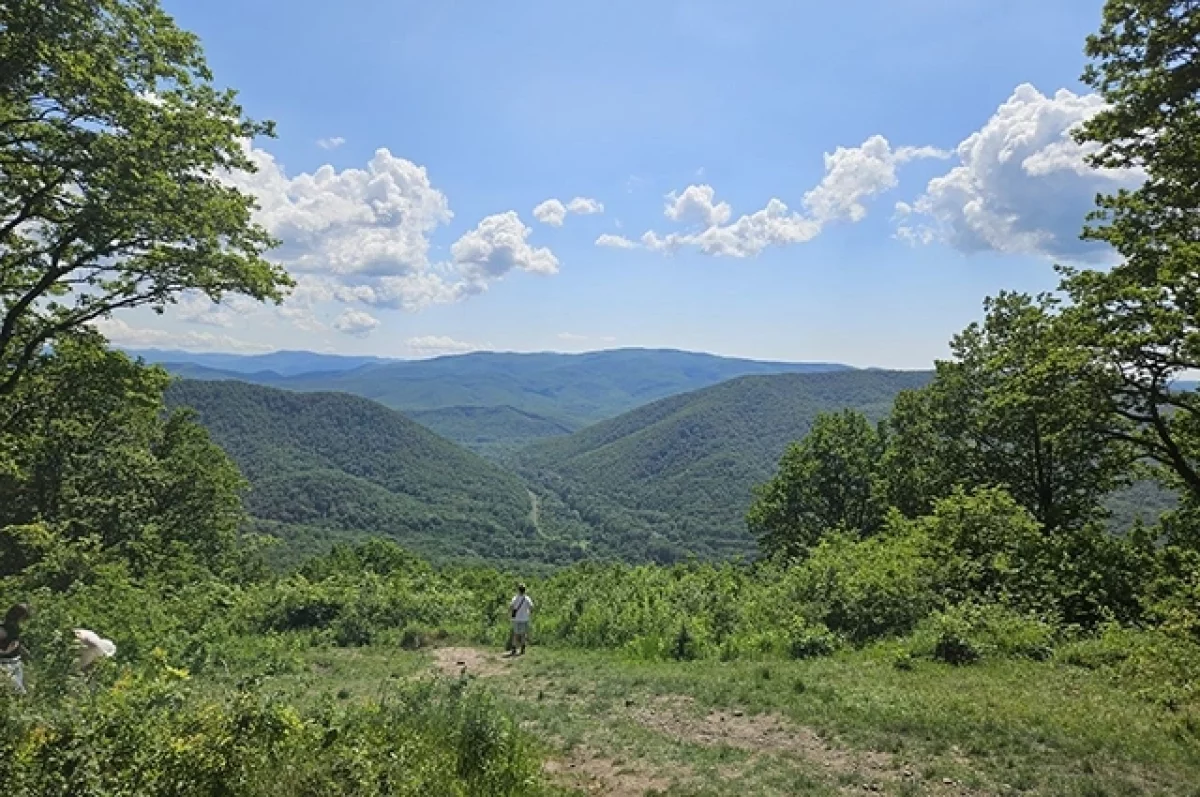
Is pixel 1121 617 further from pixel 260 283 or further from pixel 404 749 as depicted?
pixel 260 283

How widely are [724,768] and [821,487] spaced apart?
28.1 meters

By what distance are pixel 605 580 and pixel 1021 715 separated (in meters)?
12.9

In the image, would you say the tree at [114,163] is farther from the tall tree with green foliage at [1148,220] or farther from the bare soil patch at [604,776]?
the tall tree with green foliage at [1148,220]

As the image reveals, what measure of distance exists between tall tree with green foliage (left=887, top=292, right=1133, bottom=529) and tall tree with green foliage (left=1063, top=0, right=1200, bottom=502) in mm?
1851

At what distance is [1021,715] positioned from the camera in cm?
856

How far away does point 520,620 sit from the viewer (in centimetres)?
1533

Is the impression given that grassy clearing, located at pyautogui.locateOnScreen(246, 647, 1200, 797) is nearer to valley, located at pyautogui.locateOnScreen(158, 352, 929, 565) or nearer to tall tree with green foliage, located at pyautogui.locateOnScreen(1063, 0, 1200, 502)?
tall tree with green foliage, located at pyautogui.locateOnScreen(1063, 0, 1200, 502)

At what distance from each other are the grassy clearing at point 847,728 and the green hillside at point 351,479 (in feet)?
315

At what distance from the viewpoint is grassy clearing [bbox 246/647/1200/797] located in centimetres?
706

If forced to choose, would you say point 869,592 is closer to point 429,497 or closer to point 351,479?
point 351,479

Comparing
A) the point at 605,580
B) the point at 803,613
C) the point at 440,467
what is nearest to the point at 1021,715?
the point at 803,613

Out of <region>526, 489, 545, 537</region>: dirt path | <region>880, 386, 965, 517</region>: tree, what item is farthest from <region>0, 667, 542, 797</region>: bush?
<region>526, 489, 545, 537</region>: dirt path

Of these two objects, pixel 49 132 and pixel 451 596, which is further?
pixel 451 596

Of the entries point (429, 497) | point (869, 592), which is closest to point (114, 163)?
point (869, 592)
